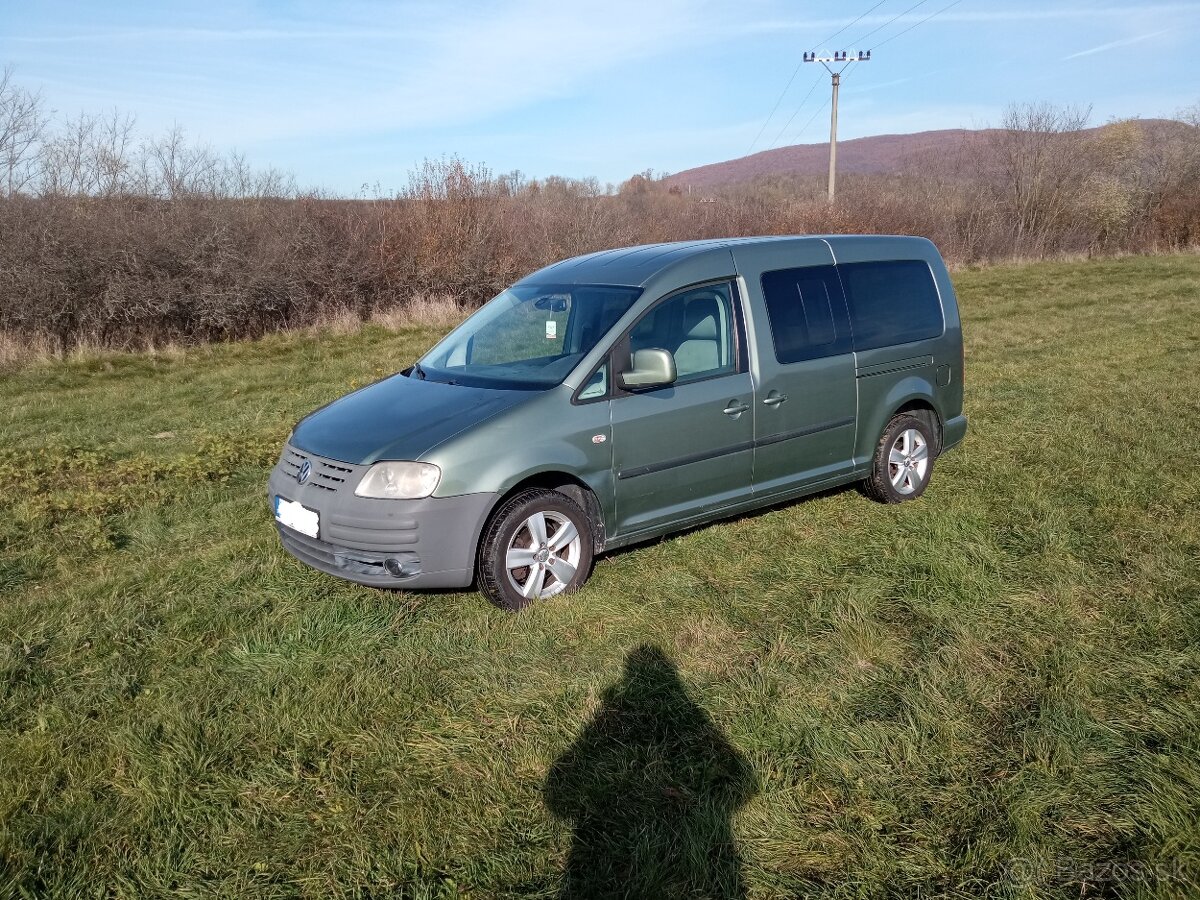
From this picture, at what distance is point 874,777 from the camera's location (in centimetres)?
310

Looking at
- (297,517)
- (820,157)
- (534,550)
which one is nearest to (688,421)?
(534,550)

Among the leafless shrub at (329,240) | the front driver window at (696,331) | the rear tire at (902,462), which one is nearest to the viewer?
the front driver window at (696,331)

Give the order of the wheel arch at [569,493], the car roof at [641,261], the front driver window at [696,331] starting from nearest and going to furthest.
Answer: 1. the wheel arch at [569,493]
2. the front driver window at [696,331]
3. the car roof at [641,261]

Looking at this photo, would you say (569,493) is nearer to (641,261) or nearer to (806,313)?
(641,261)

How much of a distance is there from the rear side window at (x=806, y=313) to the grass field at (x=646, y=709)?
3.88 ft

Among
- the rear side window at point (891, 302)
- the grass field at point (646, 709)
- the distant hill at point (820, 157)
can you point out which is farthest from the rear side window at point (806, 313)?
the distant hill at point (820, 157)

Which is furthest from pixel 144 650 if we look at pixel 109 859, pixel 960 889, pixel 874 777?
pixel 960 889

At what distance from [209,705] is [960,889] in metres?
2.99

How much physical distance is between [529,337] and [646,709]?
2.61 meters

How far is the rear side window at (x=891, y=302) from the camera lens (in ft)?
19.8

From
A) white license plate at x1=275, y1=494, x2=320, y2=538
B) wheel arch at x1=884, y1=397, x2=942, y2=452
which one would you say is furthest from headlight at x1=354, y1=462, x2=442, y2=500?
wheel arch at x1=884, y1=397, x2=942, y2=452

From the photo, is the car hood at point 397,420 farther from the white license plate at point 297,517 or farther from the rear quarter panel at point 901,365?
the rear quarter panel at point 901,365

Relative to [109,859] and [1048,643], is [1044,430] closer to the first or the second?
[1048,643]

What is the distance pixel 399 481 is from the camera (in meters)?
4.38
